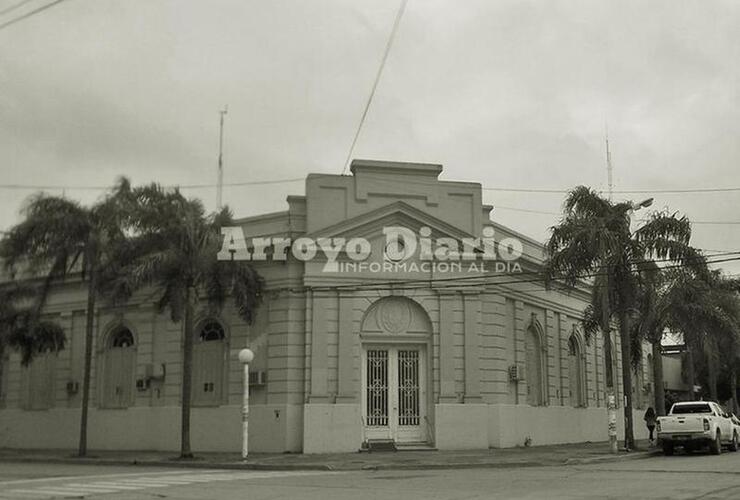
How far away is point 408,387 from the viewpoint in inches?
1149

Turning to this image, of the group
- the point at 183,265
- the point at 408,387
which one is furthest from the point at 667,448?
the point at 183,265

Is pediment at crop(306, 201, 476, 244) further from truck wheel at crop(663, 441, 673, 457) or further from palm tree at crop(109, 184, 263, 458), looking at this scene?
truck wheel at crop(663, 441, 673, 457)

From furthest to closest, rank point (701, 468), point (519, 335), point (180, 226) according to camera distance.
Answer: point (519, 335) → point (180, 226) → point (701, 468)

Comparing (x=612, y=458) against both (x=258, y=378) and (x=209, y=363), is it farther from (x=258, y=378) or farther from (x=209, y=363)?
(x=209, y=363)

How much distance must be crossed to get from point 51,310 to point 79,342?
202 cm

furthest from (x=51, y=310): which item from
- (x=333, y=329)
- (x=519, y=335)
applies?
(x=519, y=335)

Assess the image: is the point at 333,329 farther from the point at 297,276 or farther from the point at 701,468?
the point at 701,468

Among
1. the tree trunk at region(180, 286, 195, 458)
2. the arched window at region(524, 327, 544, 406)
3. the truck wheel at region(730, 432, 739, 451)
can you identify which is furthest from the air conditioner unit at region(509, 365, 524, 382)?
the tree trunk at region(180, 286, 195, 458)

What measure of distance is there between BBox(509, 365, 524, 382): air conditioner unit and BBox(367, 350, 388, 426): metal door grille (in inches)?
181

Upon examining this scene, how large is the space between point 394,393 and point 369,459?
3950mm

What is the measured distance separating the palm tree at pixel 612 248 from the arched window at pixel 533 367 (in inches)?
160

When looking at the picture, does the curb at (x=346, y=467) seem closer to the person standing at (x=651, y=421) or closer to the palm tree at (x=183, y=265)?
the palm tree at (x=183, y=265)

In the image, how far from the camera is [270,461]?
81.8 feet

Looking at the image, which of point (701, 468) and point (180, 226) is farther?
point (180, 226)
